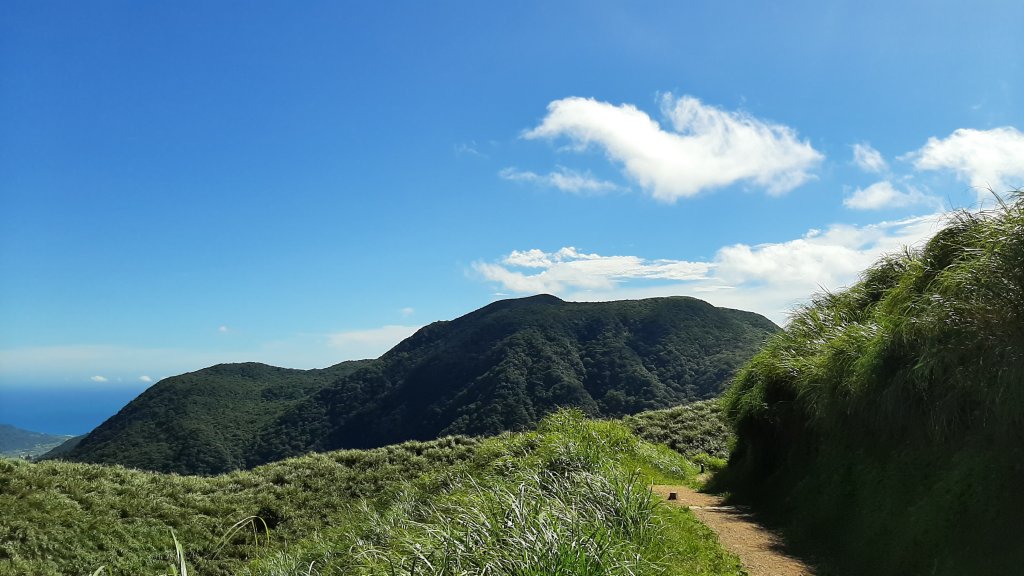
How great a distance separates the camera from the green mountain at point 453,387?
8694 cm

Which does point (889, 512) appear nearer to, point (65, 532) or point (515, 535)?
point (515, 535)

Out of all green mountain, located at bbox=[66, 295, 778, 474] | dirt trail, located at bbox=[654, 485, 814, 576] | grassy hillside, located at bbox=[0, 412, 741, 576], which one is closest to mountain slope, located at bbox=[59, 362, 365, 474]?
green mountain, located at bbox=[66, 295, 778, 474]

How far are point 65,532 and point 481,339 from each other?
117166mm

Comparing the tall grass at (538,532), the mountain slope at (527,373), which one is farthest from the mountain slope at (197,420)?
the tall grass at (538,532)

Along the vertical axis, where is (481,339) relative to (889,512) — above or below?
above

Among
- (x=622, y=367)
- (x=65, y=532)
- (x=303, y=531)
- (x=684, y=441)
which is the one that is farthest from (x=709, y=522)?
(x=622, y=367)

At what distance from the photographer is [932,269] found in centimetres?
856

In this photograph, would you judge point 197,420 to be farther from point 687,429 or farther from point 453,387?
A: point 687,429

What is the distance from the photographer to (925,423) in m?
7.30

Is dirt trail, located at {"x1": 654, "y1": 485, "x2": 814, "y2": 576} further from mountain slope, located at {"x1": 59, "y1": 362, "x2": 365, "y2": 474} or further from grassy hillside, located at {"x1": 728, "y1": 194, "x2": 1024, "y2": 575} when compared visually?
mountain slope, located at {"x1": 59, "y1": 362, "x2": 365, "y2": 474}

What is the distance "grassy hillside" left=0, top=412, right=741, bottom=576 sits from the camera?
540cm

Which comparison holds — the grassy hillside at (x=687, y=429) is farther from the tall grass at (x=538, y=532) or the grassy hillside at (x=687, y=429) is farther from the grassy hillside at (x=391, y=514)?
the tall grass at (x=538, y=532)

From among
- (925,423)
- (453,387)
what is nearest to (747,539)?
(925,423)

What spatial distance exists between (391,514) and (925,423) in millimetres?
8355
